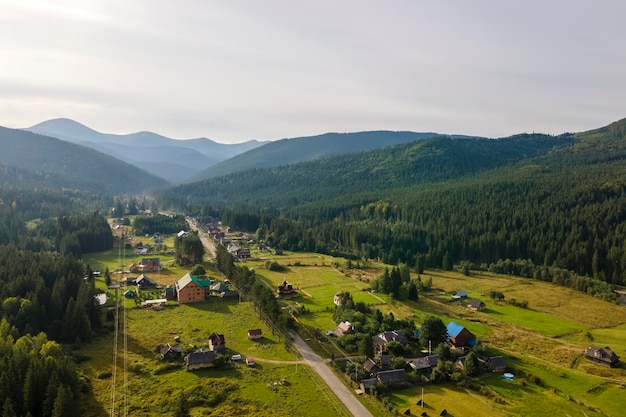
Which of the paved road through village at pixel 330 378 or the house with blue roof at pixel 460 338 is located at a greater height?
the house with blue roof at pixel 460 338

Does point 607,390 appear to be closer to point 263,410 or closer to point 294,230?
point 263,410

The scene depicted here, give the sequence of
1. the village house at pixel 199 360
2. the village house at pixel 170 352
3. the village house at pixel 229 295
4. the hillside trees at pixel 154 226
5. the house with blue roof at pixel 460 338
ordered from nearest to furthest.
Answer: the village house at pixel 199 360
the village house at pixel 170 352
the house with blue roof at pixel 460 338
the village house at pixel 229 295
the hillside trees at pixel 154 226

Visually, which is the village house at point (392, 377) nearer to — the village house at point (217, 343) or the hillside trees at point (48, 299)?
the village house at point (217, 343)

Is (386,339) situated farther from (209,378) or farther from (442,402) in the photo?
(209,378)

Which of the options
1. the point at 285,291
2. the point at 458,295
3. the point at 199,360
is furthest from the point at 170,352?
the point at 458,295

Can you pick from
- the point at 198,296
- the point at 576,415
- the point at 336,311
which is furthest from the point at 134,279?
the point at 576,415

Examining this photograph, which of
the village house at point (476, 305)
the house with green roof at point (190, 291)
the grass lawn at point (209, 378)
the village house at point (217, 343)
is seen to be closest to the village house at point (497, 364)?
the grass lawn at point (209, 378)
